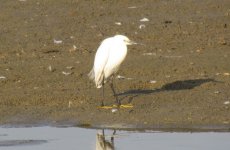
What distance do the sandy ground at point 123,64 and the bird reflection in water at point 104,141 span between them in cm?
54

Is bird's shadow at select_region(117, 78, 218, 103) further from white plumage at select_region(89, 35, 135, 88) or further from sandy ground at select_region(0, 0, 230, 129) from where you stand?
white plumage at select_region(89, 35, 135, 88)

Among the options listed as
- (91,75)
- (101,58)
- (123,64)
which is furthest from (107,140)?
(123,64)

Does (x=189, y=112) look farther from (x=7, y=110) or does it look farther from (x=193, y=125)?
(x=7, y=110)

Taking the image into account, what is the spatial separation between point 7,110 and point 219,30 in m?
6.21

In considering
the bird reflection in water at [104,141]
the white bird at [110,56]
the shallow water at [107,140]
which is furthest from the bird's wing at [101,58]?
the bird reflection in water at [104,141]

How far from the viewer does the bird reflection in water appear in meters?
11.4

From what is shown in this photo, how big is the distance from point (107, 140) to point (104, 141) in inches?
2.6

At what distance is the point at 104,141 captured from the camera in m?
11.7

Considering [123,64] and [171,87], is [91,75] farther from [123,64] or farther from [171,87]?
[123,64]

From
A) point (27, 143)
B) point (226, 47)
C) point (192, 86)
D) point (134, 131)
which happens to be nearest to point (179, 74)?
point (192, 86)

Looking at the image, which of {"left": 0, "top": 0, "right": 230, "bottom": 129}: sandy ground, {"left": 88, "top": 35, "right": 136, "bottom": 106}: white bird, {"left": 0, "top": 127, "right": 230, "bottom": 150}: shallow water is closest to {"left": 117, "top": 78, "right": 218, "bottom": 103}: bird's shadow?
{"left": 0, "top": 0, "right": 230, "bottom": 129}: sandy ground

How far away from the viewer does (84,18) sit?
64.6 feet

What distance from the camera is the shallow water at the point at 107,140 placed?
11297mm

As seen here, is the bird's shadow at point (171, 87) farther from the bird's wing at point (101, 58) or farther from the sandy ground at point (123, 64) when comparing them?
the bird's wing at point (101, 58)
